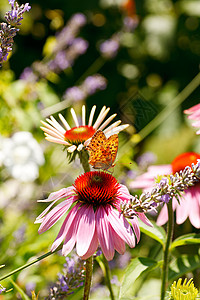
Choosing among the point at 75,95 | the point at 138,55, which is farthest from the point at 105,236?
the point at 138,55

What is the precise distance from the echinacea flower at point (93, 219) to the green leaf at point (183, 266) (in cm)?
19

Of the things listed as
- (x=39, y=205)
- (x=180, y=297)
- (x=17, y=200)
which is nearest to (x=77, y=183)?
(x=180, y=297)

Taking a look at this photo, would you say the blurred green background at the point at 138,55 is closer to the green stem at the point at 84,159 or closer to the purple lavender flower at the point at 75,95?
the purple lavender flower at the point at 75,95

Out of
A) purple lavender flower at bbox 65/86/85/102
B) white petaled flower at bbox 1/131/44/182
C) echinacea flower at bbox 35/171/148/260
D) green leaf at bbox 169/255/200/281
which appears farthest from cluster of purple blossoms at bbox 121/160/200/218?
purple lavender flower at bbox 65/86/85/102

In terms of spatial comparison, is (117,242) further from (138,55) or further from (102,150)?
(138,55)

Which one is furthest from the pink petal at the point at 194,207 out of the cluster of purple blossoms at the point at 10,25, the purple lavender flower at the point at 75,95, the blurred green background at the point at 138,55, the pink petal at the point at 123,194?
the blurred green background at the point at 138,55

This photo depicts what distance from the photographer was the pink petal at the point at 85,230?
357mm

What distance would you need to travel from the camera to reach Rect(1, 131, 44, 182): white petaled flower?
77 centimetres

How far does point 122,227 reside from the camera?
1.22 feet

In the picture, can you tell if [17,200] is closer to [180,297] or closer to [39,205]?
[39,205]

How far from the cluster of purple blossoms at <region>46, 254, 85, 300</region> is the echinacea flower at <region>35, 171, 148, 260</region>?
78 mm

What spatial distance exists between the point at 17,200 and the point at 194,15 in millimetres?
1120

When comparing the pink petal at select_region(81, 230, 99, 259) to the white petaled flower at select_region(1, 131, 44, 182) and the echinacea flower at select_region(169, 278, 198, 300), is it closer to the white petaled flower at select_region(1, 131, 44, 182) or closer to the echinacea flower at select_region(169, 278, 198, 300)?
the echinacea flower at select_region(169, 278, 198, 300)

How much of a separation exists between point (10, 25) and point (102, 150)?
0.16 metres
